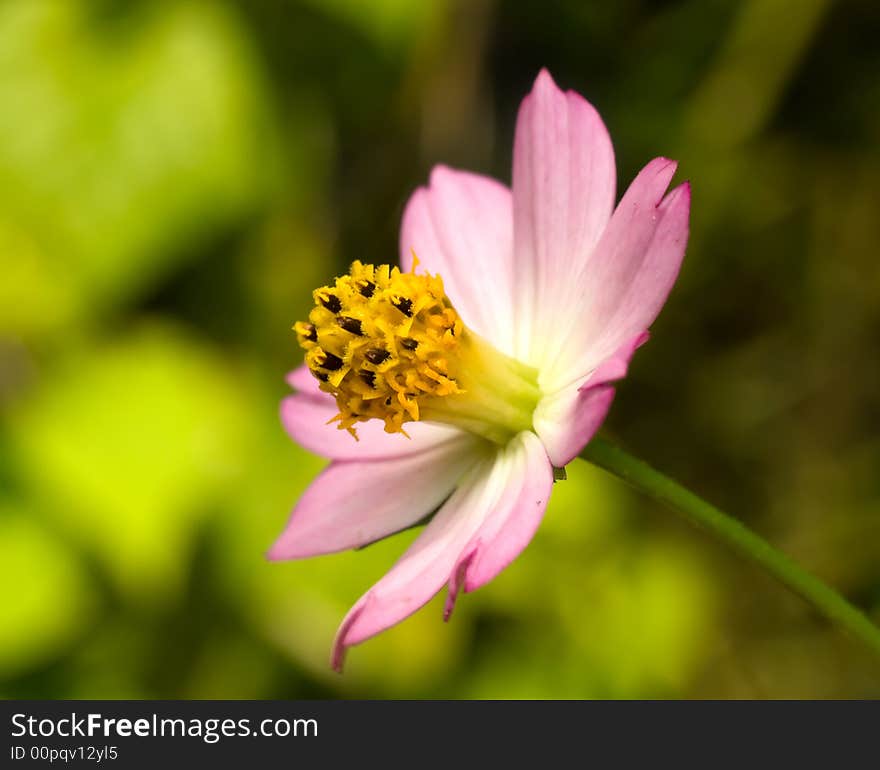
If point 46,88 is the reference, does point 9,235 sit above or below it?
below

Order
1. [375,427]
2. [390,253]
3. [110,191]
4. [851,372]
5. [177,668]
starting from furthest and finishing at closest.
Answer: [390,253] → [851,372] → [110,191] → [177,668] → [375,427]

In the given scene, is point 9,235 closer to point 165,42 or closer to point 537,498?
point 165,42

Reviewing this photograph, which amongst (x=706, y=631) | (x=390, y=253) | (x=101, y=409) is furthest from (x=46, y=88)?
(x=706, y=631)

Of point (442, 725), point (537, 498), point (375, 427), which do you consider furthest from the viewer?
point (442, 725)

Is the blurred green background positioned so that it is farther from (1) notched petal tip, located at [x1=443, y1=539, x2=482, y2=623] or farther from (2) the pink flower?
(1) notched petal tip, located at [x1=443, y1=539, x2=482, y2=623]

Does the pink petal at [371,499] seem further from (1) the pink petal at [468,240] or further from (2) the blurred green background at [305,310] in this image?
(2) the blurred green background at [305,310]

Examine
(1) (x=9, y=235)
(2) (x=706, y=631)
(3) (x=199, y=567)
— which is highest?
(1) (x=9, y=235)

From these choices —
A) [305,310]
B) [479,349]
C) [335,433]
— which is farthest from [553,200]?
[305,310]
